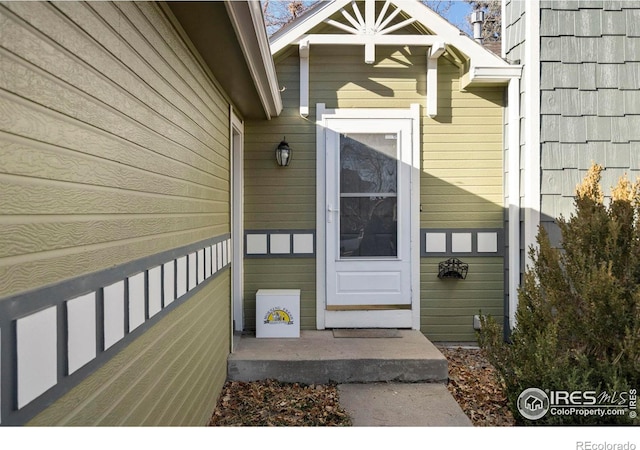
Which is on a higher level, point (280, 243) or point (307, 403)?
point (280, 243)

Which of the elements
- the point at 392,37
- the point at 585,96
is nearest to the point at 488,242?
the point at 585,96

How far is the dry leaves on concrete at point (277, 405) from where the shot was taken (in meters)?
3.04

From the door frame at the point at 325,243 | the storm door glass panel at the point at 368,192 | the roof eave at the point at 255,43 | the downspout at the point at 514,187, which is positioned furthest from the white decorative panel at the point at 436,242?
the roof eave at the point at 255,43

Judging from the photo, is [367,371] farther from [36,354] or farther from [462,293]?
[36,354]

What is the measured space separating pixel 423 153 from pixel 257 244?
71.5 inches

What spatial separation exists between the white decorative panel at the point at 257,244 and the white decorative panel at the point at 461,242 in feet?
5.95

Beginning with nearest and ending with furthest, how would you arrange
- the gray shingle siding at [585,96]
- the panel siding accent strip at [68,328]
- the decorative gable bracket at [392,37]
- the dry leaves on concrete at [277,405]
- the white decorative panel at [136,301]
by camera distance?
the panel siding accent strip at [68,328] → the white decorative panel at [136,301] → the dry leaves on concrete at [277,405] → the gray shingle siding at [585,96] → the decorative gable bracket at [392,37]

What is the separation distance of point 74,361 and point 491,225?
162 inches

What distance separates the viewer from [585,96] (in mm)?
4164

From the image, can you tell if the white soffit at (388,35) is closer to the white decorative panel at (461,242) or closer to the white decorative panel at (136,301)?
the white decorative panel at (461,242)

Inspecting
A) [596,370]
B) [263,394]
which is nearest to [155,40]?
[263,394]

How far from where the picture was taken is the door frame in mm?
4559

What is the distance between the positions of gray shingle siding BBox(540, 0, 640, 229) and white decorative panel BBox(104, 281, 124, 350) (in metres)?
3.72

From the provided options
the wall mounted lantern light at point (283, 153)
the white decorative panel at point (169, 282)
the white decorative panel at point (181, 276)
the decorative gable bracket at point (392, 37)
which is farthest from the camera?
the wall mounted lantern light at point (283, 153)
